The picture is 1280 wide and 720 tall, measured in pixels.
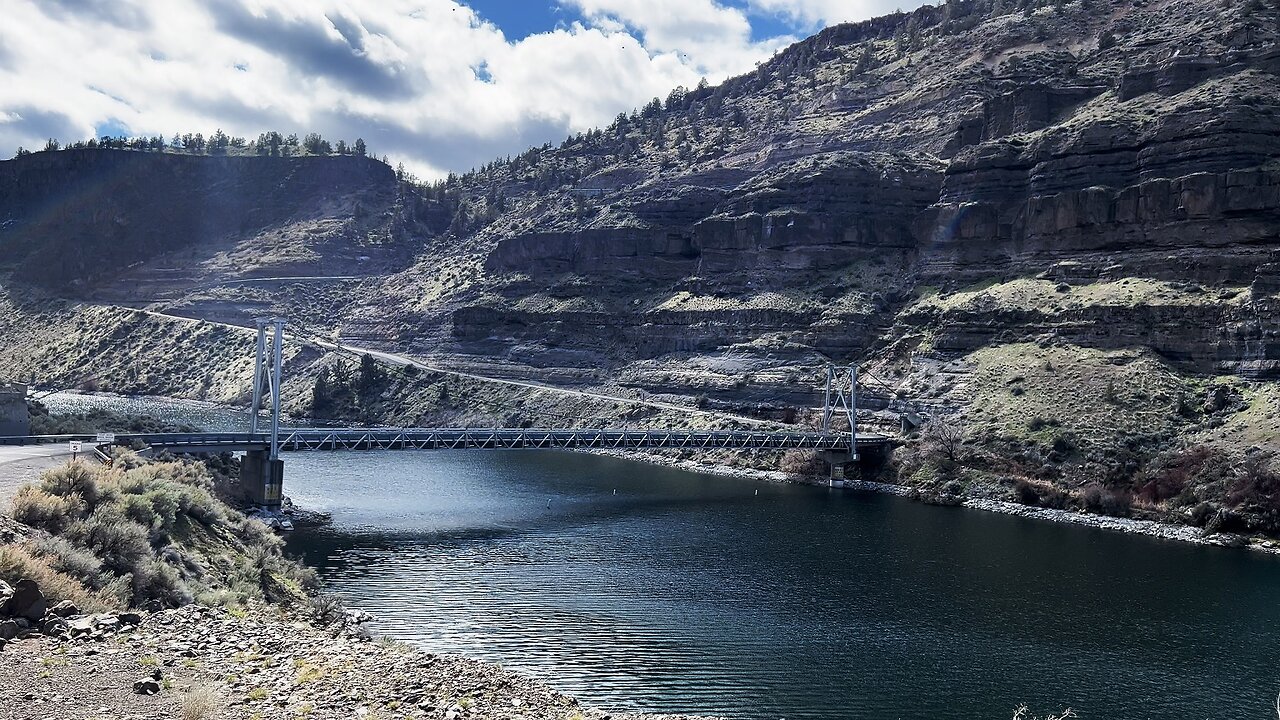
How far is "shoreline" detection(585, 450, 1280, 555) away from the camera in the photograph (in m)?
48.8

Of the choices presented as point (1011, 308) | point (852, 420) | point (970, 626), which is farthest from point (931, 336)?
point (970, 626)

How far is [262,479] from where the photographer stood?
163 feet

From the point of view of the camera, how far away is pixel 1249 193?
70.5m

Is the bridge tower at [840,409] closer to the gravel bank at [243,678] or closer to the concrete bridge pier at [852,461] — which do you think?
the concrete bridge pier at [852,461]

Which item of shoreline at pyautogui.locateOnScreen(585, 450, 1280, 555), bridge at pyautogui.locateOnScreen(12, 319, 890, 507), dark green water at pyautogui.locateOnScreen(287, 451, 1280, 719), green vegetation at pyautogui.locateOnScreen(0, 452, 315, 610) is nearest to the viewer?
green vegetation at pyautogui.locateOnScreen(0, 452, 315, 610)

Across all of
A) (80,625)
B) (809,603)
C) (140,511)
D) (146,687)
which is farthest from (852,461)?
(146,687)

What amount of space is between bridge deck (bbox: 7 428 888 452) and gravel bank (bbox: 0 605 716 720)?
32.5m

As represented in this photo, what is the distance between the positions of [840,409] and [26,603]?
71.5 m

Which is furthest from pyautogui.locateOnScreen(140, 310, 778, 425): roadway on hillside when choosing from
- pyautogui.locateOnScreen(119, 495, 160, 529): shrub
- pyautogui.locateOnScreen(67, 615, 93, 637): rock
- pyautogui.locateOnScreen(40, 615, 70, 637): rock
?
pyautogui.locateOnScreen(40, 615, 70, 637): rock

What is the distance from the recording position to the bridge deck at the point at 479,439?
165 feet

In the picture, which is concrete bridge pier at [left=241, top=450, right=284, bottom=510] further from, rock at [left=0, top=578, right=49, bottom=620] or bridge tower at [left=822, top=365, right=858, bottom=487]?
bridge tower at [left=822, top=365, right=858, bottom=487]

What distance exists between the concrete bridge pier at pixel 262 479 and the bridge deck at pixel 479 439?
0.69 metres

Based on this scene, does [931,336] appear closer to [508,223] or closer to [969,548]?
[969,548]

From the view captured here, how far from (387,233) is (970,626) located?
147425mm
